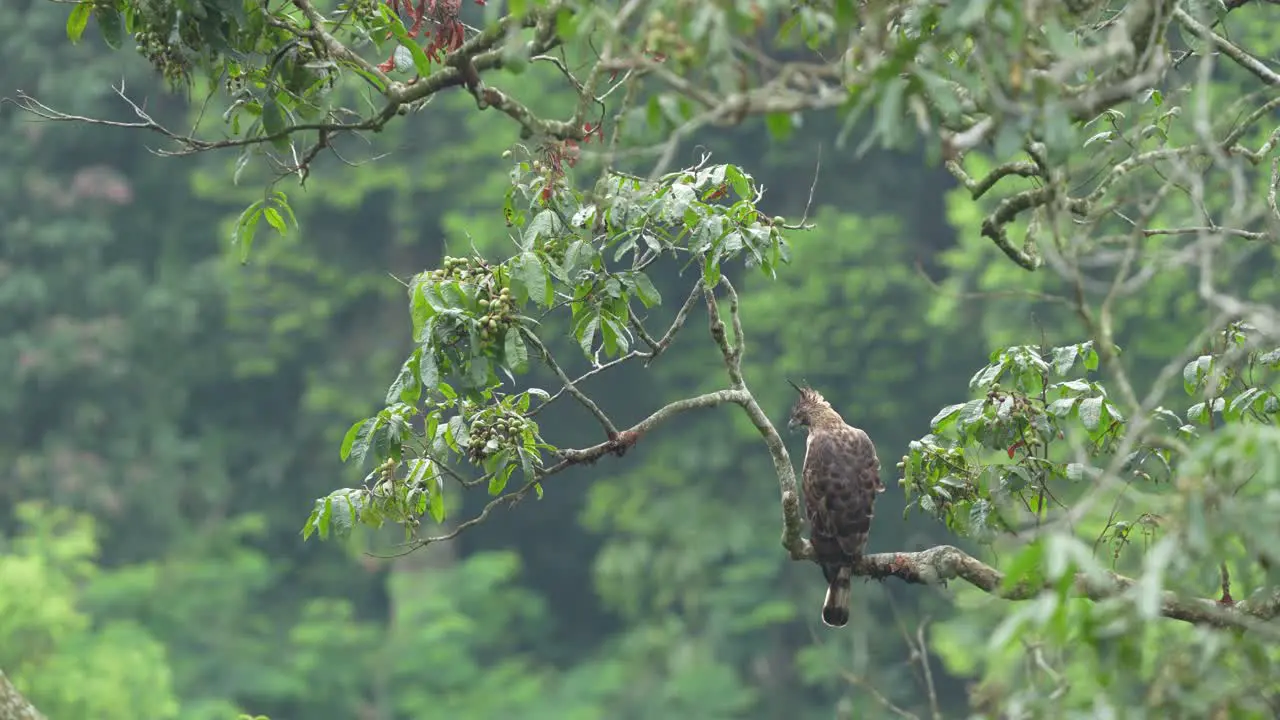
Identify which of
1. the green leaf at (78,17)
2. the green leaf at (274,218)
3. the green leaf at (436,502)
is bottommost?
the green leaf at (436,502)

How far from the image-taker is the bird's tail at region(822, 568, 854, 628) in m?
6.55

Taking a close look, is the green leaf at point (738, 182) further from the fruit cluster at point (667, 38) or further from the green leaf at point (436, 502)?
the fruit cluster at point (667, 38)

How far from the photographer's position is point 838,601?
6621mm

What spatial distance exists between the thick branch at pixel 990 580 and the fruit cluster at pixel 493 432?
0.99 m

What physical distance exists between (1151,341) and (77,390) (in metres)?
10.7

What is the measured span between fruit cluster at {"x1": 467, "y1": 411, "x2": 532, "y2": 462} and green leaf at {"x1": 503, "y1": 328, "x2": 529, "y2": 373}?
0.26m

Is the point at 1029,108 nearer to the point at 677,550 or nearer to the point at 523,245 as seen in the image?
the point at 523,245

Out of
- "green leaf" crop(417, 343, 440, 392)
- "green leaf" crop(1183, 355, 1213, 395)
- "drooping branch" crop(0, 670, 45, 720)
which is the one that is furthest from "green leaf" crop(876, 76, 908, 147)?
"drooping branch" crop(0, 670, 45, 720)

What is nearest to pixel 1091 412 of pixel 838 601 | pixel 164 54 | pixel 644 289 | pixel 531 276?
pixel 644 289

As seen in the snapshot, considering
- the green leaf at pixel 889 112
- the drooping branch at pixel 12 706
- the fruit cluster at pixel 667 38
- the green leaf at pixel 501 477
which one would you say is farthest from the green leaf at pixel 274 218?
the green leaf at pixel 889 112

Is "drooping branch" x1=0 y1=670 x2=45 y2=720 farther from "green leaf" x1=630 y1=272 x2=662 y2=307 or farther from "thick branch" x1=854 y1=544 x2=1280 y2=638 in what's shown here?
"thick branch" x1=854 y1=544 x2=1280 y2=638

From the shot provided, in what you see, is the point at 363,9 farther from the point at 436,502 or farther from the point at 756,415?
the point at 756,415

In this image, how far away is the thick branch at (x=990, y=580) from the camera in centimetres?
397

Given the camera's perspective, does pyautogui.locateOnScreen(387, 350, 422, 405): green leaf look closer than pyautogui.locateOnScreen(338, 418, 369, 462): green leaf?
Yes
